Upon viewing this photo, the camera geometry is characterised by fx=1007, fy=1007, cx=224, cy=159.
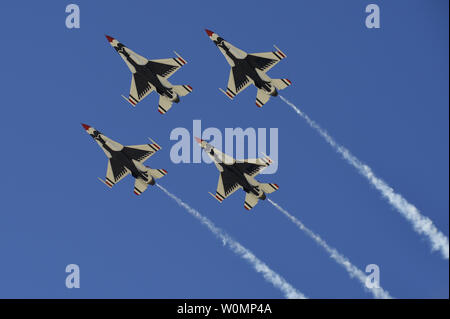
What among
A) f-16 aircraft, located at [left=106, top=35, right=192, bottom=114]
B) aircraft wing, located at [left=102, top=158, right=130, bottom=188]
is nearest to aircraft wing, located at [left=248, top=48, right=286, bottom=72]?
f-16 aircraft, located at [left=106, top=35, right=192, bottom=114]

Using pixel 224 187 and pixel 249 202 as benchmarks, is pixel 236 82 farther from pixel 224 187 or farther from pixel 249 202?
pixel 249 202

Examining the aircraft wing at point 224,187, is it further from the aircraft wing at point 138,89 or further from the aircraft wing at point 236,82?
the aircraft wing at point 138,89

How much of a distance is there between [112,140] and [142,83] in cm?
695

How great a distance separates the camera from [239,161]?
92.7m

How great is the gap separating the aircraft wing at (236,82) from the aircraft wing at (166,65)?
A: 491 cm

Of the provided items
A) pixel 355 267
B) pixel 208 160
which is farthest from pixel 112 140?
pixel 355 267

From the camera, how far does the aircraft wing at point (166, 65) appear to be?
3720 inches

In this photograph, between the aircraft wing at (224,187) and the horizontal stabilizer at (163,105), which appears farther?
the horizontal stabilizer at (163,105)

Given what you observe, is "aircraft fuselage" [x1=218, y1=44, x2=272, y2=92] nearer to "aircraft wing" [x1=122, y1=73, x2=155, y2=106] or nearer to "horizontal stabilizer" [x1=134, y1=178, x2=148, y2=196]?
"aircraft wing" [x1=122, y1=73, x2=155, y2=106]

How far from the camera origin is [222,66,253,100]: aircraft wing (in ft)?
314

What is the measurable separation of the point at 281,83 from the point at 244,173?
9195 mm

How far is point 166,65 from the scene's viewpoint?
3720 inches

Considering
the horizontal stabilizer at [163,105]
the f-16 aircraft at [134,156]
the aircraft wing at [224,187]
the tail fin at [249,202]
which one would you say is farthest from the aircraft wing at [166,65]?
the tail fin at [249,202]

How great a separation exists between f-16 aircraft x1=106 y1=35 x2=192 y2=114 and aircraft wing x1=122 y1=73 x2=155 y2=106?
29.2 inches
